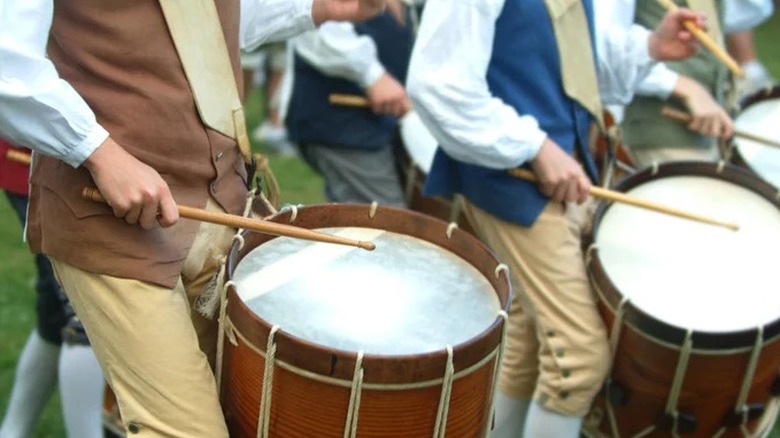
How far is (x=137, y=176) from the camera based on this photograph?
6.32 feet

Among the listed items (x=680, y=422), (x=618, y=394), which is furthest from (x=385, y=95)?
(x=680, y=422)

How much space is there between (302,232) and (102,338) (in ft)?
1.37

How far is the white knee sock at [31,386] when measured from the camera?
3035 millimetres

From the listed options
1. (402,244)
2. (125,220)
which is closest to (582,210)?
(402,244)

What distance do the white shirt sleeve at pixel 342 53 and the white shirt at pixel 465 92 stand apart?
924mm

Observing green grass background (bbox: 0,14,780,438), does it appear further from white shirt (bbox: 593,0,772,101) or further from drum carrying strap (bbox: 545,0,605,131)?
drum carrying strap (bbox: 545,0,605,131)

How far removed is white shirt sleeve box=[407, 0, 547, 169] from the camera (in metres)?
2.60

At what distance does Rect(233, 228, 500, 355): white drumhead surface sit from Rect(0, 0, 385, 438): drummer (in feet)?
0.54

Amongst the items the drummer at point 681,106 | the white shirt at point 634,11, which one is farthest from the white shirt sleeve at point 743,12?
the drummer at point 681,106

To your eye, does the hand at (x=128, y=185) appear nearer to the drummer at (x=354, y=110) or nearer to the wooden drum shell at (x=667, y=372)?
the wooden drum shell at (x=667, y=372)

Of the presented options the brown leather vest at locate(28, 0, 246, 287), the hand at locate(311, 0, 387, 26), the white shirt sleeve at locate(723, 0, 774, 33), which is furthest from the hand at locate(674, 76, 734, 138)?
the brown leather vest at locate(28, 0, 246, 287)

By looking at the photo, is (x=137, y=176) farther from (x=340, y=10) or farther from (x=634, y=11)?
(x=634, y=11)

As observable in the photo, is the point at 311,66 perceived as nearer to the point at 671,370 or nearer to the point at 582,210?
the point at 582,210

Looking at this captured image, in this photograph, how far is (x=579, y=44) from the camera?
2.77m
